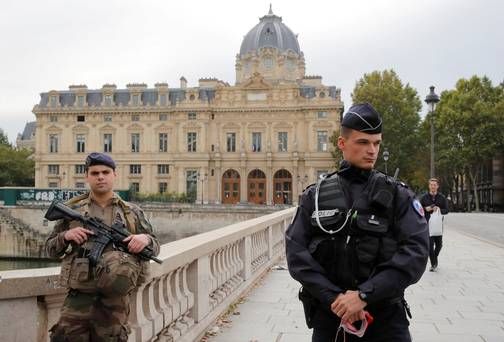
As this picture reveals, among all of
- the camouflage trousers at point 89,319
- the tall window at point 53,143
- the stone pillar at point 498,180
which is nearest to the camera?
the camouflage trousers at point 89,319

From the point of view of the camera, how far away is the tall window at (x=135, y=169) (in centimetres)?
7135

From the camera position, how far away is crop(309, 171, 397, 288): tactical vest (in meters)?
2.88

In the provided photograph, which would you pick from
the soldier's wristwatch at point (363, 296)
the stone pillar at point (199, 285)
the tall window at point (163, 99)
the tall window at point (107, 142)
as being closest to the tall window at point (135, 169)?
the tall window at point (107, 142)

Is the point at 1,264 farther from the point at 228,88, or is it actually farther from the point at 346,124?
the point at 346,124

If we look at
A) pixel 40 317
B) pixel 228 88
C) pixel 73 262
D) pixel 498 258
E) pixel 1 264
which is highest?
pixel 228 88

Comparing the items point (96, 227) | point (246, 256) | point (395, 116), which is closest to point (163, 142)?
point (395, 116)

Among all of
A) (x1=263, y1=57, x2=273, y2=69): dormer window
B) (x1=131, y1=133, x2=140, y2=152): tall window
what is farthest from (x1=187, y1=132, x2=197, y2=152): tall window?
(x1=263, y1=57, x2=273, y2=69): dormer window

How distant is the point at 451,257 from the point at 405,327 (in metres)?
11.6

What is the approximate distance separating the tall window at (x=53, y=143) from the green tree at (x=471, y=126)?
153 feet

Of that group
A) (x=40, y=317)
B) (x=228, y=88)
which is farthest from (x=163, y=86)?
(x=40, y=317)

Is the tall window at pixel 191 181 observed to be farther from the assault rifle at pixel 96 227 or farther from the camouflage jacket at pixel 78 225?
the assault rifle at pixel 96 227

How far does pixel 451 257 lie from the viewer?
45.3 feet

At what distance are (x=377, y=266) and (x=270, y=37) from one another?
75.1 metres

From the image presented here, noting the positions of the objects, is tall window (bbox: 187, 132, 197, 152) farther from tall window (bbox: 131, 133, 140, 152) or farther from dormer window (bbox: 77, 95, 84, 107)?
dormer window (bbox: 77, 95, 84, 107)
